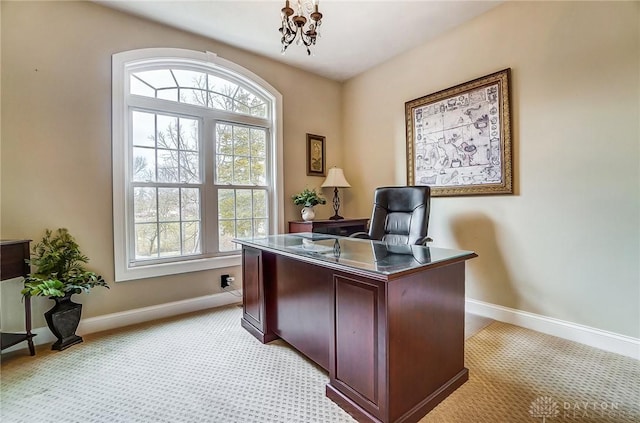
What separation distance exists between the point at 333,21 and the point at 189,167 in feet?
6.74

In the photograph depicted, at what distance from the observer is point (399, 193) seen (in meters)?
2.85

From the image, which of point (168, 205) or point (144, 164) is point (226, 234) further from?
point (144, 164)

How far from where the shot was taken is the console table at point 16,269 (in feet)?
6.37

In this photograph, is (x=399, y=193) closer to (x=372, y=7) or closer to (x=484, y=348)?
(x=484, y=348)

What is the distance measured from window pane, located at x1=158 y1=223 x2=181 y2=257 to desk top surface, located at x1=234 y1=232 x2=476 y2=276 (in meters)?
1.18

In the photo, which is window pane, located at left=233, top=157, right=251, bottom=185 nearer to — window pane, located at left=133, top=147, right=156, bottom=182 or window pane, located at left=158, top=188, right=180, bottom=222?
window pane, located at left=158, top=188, right=180, bottom=222

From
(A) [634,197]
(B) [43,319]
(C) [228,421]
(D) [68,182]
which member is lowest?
(C) [228,421]

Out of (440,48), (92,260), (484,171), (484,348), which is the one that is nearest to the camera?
(484,348)

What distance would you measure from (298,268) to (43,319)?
2.13m

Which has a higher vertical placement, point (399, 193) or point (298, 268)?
point (399, 193)

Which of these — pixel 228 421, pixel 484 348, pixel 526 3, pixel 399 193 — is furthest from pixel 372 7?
pixel 228 421

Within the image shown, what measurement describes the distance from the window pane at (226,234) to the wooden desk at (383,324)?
1528 mm

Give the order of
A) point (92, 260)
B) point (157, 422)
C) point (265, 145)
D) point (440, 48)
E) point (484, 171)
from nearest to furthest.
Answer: point (157, 422)
point (92, 260)
point (484, 171)
point (440, 48)
point (265, 145)

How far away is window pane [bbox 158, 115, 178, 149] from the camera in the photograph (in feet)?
9.39
